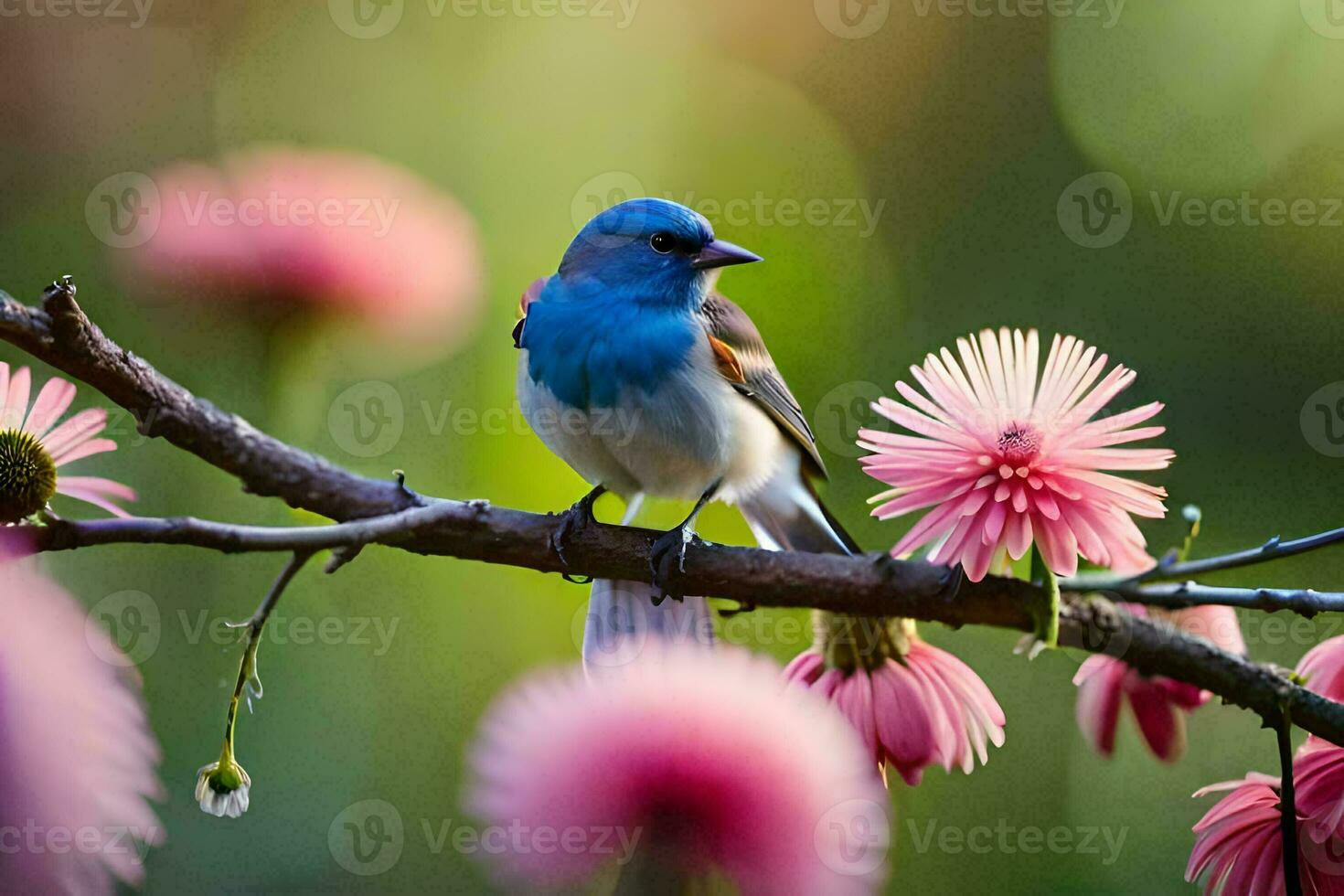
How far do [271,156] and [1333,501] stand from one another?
32.1 inches

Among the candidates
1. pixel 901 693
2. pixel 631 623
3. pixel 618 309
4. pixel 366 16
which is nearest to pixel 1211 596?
pixel 901 693

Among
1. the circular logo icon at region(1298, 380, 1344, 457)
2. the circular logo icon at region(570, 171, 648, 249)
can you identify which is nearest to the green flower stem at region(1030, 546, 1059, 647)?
the circular logo icon at region(570, 171, 648, 249)

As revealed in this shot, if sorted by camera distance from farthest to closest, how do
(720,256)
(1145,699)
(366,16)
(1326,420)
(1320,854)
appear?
1. (366,16)
2. (1326,420)
3. (720,256)
4. (1145,699)
5. (1320,854)

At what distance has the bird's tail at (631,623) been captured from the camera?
0.50 meters

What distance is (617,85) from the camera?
98 centimetres

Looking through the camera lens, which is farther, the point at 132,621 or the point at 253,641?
the point at 132,621

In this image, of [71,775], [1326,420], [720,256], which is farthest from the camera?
[1326,420]

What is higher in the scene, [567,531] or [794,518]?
[794,518]

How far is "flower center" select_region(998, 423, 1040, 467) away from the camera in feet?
1.34

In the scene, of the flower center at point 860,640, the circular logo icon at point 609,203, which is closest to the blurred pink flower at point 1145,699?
the flower center at point 860,640

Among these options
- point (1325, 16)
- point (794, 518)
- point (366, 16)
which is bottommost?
point (794, 518)

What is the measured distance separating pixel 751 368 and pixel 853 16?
0.43 metres

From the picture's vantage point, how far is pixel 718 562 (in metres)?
0.48

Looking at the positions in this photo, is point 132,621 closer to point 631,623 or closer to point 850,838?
point 631,623
